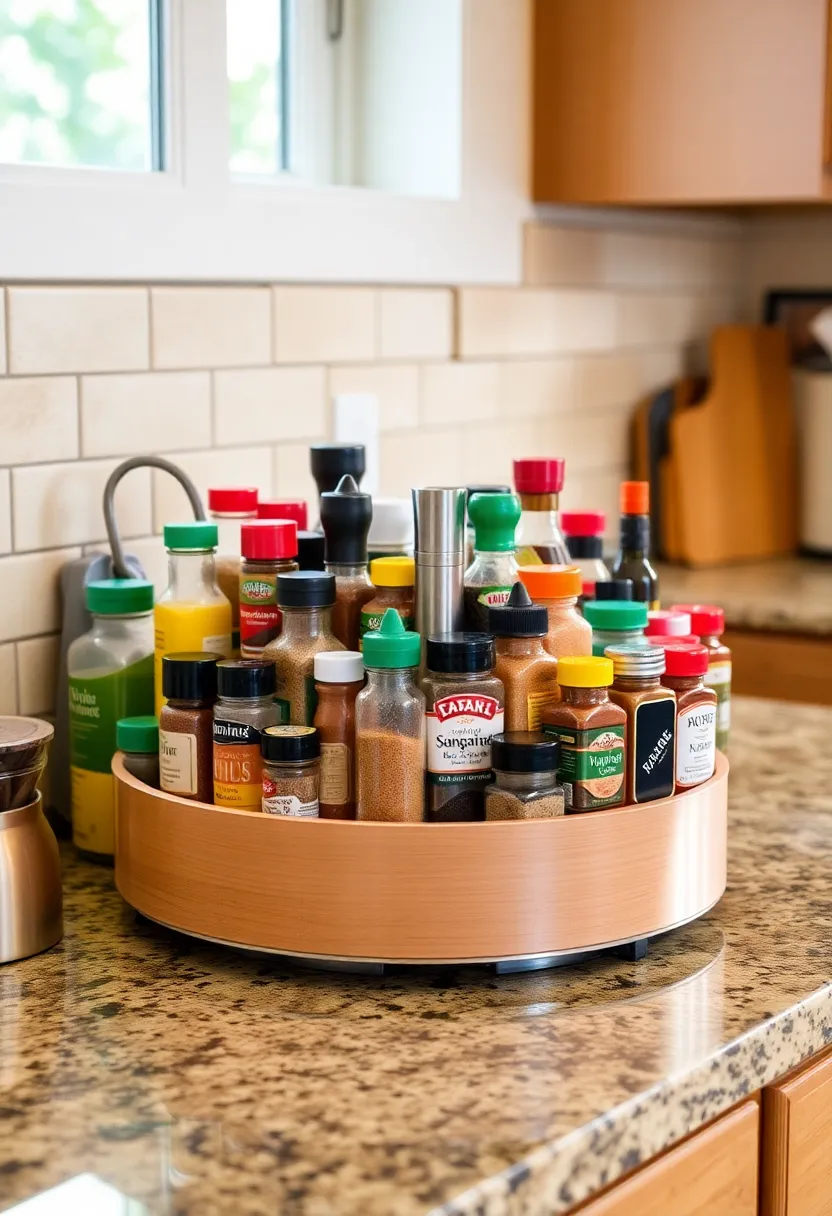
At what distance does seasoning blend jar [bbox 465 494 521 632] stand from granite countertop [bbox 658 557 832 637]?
1.11 m

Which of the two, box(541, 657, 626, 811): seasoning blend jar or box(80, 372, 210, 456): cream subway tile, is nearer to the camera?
box(541, 657, 626, 811): seasoning blend jar

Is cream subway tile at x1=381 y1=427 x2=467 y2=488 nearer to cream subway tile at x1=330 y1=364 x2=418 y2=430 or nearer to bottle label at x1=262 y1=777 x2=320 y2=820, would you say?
cream subway tile at x1=330 y1=364 x2=418 y2=430

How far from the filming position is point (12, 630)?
143cm

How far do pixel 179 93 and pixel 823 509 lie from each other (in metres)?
1.51

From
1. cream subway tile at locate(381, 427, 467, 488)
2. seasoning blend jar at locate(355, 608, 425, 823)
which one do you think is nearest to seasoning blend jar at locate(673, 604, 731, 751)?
seasoning blend jar at locate(355, 608, 425, 823)

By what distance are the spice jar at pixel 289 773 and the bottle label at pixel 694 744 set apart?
0.28m

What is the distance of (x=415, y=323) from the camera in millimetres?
1986

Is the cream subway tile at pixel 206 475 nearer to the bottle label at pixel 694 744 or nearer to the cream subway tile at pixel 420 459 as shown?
the cream subway tile at pixel 420 459

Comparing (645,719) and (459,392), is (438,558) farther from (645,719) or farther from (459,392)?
(459,392)

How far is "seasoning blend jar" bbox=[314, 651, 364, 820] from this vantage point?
1056mm

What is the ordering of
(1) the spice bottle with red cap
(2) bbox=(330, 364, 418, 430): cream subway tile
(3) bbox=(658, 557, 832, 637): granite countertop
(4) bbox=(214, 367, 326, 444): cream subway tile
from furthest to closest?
(3) bbox=(658, 557, 832, 637): granite countertop → (2) bbox=(330, 364, 418, 430): cream subway tile → (4) bbox=(214, 367, 326, 444): cream subway tile → (1) the spice bottle with red cap

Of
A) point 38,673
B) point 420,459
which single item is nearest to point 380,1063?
point 38,673

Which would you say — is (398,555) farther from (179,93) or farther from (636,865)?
(179,93)

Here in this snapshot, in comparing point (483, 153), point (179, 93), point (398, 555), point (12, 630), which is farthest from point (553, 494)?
point (483, 153)
